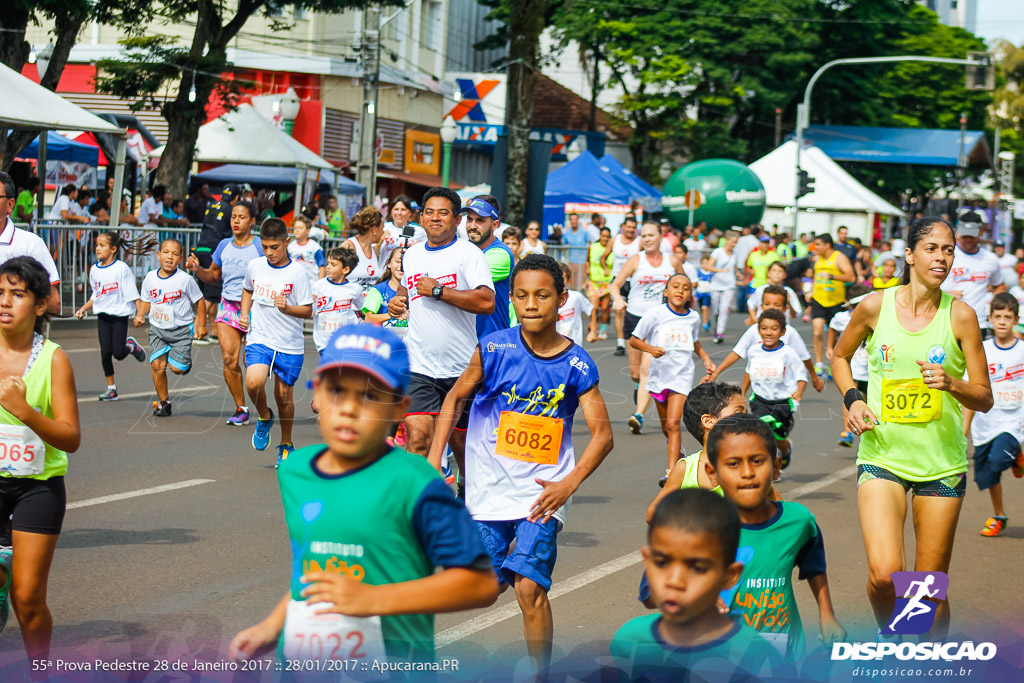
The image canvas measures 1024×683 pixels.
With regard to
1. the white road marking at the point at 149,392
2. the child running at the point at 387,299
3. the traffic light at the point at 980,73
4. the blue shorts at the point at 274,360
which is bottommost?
the white road marking at the point at 149,392

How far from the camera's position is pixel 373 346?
8.71 ft

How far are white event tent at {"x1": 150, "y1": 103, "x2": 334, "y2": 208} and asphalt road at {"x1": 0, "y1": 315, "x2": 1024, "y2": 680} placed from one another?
13627 millimetres

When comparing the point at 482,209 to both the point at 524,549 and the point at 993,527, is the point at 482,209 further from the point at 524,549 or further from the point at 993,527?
the point at 993,527

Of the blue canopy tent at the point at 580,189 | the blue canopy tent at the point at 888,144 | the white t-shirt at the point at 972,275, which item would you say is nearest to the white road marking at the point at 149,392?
the white t-shirt at the point at 972,275

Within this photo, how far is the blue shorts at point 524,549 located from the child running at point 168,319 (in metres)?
7.11

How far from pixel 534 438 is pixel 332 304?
18.8 feet

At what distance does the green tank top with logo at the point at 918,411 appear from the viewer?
5062 millimetres

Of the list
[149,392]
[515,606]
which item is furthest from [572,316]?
[515,606]

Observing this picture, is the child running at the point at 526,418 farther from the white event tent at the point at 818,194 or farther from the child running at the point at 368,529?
the white event tent at the point at 818,194

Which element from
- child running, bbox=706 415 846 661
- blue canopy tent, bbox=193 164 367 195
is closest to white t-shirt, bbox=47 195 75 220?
blue canopy tent, bbox=193 164 367 195

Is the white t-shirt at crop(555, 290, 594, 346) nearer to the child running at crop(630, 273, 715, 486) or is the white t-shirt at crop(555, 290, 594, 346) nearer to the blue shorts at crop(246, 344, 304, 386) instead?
the child running at crop(630, 273, 715, 486)

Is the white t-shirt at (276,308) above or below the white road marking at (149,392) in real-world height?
above

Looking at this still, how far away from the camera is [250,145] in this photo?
82.2 feet

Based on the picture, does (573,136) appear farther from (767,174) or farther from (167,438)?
(167,438)
